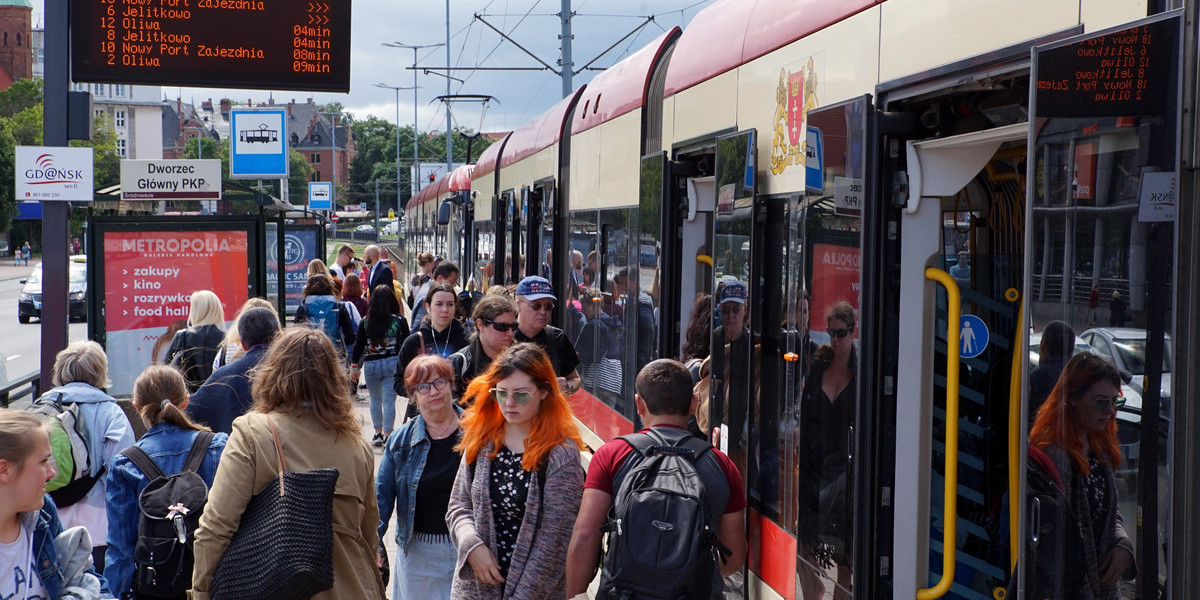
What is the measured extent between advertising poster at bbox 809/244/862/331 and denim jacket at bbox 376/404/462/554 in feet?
5.11

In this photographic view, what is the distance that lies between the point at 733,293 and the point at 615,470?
5.40ft

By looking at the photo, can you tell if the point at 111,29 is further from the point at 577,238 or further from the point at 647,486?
the point at 647,486

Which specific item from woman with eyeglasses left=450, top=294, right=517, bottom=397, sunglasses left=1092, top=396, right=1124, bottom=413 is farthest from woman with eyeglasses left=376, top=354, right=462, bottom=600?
sunglasses left=1092, top=396, right=1124, bottom=413

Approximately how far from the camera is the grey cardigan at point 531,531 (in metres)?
4.09

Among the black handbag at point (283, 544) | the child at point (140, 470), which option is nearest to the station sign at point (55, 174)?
the child at point (140, 470)

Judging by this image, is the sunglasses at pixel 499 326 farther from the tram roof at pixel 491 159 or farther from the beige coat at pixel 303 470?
the tram roof at pixel 491 159

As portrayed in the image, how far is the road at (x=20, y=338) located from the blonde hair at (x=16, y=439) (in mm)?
14229

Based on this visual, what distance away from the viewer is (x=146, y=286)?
31.0 feet

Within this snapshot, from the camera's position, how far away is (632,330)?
7.61 metres

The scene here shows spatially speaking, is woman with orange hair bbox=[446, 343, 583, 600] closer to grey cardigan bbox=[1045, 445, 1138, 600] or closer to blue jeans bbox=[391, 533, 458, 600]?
blue jeans bbox=[391, 533, 458, 600]

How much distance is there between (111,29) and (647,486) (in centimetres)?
627

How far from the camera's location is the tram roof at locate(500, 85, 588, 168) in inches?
430

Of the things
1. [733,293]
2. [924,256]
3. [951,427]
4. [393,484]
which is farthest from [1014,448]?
[393,484]

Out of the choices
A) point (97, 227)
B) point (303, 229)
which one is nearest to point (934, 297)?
point (97, 227)
